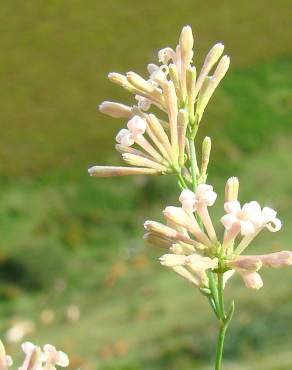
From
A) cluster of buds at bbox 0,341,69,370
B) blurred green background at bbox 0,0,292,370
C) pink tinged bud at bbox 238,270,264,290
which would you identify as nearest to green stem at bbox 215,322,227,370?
pink tinged bud at bbox 238,270,264,290

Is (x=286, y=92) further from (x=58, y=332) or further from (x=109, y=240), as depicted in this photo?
(x=58, y=332)

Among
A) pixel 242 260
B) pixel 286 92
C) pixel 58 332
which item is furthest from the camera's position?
pixel 286 92

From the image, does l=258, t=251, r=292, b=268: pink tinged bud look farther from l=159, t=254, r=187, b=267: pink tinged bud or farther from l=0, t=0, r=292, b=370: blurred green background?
l=0, t=0, r=292, b=370: blurred green background

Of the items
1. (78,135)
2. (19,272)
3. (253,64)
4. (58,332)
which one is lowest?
(58,332)

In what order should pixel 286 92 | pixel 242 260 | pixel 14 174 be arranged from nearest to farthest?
pixel 242 260
pixel 14 174
pixel 286 92

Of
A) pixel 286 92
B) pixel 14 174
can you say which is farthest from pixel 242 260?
pixel 286 92

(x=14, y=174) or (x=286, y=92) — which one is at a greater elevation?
(x=286, y=92)

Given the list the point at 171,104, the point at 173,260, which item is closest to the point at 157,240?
the point at 173,260

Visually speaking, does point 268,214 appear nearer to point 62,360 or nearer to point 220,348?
point 220,348
